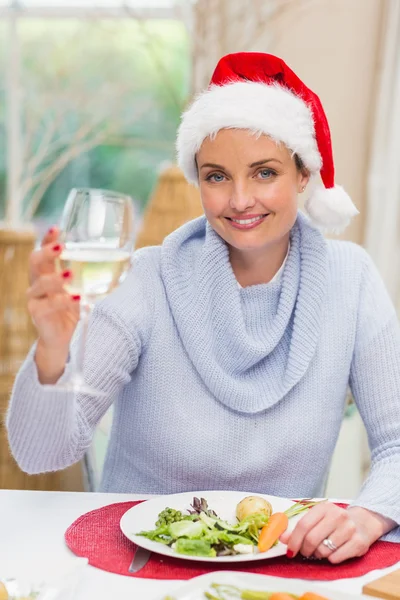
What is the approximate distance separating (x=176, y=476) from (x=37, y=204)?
8.60 feet

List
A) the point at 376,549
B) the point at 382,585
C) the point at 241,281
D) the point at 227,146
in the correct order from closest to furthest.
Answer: the point at 382,585 → the point at 376,549 → the point at 227,146 → the point at 241,281

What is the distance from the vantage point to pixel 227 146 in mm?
1575

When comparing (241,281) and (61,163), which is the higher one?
(61,163)

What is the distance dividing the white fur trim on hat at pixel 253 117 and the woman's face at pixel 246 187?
0.02 meters

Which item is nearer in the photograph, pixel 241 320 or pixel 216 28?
pixel 241 320

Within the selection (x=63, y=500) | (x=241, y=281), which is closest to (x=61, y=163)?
(x=241, y=281)

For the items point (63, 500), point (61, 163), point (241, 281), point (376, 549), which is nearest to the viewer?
point (376, 549)

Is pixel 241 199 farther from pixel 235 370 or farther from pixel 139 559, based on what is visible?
pixel 139 559

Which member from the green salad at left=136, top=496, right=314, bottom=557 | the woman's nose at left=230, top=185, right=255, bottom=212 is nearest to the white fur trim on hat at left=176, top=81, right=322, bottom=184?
the woman's nose at left=230, top=185, right=255, bottom=212

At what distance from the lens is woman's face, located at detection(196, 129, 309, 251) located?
5.11 feet

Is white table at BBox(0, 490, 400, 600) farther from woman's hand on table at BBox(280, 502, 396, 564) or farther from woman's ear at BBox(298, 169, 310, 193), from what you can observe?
woman's ear at BBox(298, 169, 310, 193)

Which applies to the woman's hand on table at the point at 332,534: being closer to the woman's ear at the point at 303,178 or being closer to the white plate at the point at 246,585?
the white plate at the point at 246,585

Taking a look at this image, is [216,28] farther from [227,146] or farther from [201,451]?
[201,451]

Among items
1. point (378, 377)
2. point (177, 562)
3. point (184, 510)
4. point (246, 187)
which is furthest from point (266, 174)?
point (177, 562)
